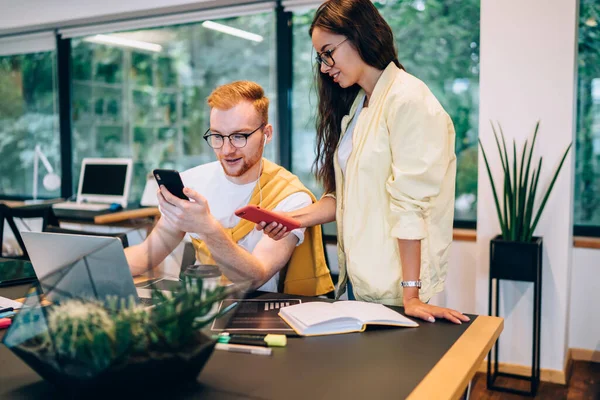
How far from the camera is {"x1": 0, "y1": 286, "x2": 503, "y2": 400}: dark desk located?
98 cm

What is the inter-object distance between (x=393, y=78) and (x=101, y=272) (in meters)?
0.91

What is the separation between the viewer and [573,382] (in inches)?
115

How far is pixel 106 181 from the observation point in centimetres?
462

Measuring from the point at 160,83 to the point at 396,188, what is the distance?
3.69 m

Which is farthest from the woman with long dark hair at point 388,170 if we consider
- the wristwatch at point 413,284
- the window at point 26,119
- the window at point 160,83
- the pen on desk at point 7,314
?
the window at point 26,119

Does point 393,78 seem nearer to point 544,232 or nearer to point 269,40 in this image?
point 544,232

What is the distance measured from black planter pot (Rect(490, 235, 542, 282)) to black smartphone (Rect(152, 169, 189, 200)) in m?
1.85

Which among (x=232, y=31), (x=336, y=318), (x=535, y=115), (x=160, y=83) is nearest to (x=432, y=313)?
(x=336, y=318)

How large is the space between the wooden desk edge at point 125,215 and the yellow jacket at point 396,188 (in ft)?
9.12

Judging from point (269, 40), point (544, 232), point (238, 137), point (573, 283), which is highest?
point (269, 40)

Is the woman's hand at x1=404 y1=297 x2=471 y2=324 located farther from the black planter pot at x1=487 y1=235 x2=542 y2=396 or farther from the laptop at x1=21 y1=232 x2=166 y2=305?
the black planter pot at x1=487 y1=235 x2=542 y2=396

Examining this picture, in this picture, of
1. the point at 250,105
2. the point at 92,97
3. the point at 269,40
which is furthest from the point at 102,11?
the point at 250,105

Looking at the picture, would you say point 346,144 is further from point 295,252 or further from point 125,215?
point 125,215

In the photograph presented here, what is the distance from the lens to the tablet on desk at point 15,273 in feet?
6.03
